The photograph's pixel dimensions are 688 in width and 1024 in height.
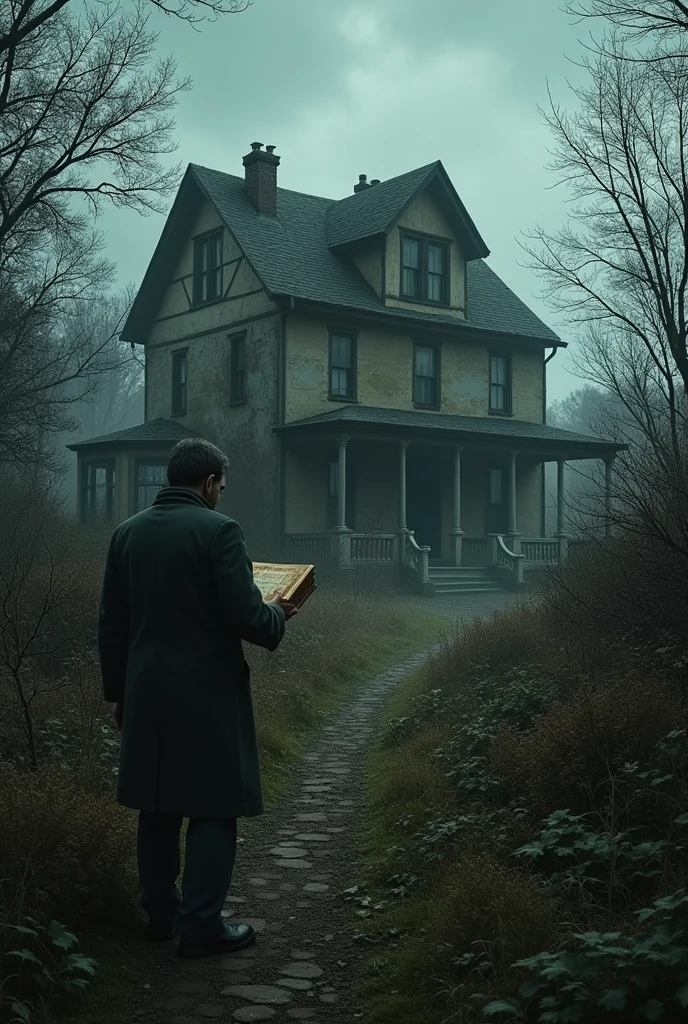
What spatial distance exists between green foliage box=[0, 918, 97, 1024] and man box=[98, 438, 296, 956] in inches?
20.5

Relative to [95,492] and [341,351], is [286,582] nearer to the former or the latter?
[341,351]

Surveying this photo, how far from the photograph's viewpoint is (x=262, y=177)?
86.2 feet

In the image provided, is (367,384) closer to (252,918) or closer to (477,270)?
(477,270)

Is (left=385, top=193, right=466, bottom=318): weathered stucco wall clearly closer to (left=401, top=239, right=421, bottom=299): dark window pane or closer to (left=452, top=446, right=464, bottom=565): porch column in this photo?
(left=401, top=239, right=421, bottom=299): dark window pane

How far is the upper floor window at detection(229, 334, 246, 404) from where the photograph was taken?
25.2 meters

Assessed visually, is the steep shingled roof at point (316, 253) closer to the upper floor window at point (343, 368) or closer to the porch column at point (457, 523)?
the upper floor window at point (343, 368)

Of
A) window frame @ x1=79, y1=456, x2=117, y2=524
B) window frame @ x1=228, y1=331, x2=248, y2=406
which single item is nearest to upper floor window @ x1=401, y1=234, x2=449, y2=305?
window frame @ x1=228, y1=331, x2=248, y2=406

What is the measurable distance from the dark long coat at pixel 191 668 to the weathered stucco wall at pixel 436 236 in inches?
859

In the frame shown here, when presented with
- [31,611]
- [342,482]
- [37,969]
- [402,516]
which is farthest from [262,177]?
[37,969]

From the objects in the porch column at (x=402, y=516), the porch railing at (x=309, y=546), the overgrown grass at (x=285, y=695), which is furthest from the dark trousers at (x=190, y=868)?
the porch column at (x=402, y=516)

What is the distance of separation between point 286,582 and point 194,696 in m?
0.76

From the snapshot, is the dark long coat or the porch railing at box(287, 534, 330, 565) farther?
the porch railing at box(287, 534, 330, 565)

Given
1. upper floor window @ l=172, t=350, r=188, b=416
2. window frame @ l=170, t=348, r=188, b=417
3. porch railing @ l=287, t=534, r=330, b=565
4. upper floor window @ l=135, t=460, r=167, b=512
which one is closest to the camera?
porch railing @ l=287, t=534, r=330, b=565

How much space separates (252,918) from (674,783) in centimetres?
215
